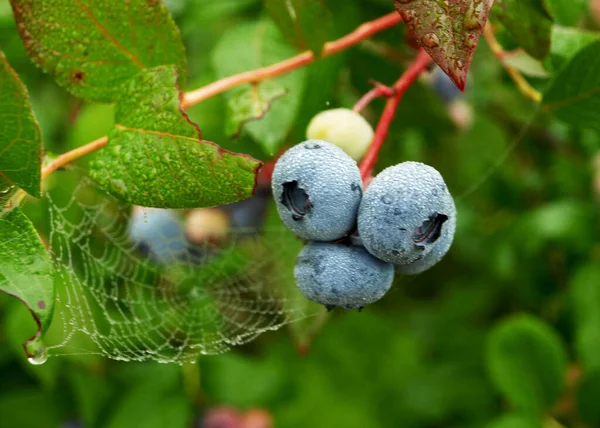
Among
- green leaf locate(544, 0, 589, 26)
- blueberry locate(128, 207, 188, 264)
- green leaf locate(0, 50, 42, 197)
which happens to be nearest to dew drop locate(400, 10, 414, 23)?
green leaf locate(0, 50, 42, 197)

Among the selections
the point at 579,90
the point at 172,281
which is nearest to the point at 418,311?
the point at 172,281

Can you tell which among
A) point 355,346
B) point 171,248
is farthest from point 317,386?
point 171,248

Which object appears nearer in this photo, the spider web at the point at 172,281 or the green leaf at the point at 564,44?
the green leaf at the point at 564,44

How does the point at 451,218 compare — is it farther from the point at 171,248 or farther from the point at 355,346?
the point at 355,346

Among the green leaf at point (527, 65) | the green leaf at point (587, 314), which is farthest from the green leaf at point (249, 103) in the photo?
the green leaf at point (587, 314)

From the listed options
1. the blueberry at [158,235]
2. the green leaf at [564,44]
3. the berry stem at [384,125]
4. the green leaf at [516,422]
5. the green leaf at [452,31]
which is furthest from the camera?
the blueberry at [158,235]

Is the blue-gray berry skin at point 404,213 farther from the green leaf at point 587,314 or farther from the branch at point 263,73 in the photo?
the green leaf at point 587,314

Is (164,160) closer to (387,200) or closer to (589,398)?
(387,200)

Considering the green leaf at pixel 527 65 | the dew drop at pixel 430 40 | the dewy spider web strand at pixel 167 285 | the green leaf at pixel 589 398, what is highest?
the dew drop at pixel 430 40
